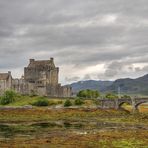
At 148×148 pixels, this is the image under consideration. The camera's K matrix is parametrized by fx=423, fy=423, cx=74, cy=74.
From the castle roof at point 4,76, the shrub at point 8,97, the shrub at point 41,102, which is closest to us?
the shrub at point 41,102

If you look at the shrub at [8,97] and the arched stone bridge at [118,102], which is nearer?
the arched stone bridge at [118,102]

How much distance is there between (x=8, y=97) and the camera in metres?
170

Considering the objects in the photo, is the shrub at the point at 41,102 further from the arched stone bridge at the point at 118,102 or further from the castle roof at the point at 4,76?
the castle roof at the point at 4,76

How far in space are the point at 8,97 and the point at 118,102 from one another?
43855 mm

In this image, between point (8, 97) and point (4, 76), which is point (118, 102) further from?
point (4, 76)

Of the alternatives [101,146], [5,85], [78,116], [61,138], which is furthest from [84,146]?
[5,85]

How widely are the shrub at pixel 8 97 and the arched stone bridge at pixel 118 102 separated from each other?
1404 inches

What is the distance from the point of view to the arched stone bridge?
15862 centimetres

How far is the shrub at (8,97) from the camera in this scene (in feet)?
554

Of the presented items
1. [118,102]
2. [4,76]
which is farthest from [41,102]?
[4,76]

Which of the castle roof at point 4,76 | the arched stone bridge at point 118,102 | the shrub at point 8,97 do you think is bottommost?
the arched stone bridge at point 118,102

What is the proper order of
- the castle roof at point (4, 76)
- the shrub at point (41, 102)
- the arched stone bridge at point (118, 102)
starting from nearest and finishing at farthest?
the arched stone bridge at point (118, 102), the shrub at point (41, 102), the castle roof at point (4, 76)

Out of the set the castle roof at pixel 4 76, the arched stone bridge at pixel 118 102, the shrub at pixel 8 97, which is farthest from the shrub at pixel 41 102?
the castle roof at pixel 4 76

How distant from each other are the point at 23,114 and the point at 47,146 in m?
82.0
